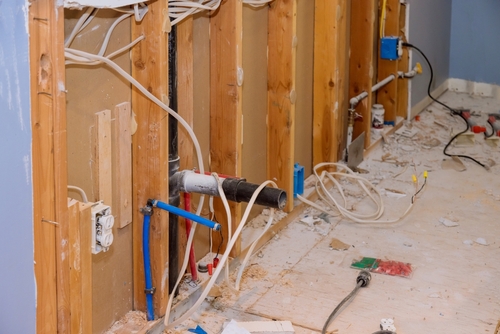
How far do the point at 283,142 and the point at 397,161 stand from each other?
4.14 ft

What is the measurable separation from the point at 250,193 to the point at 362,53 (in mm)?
2137

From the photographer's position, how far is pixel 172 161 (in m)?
2.29

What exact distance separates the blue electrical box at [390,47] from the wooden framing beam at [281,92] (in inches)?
61.6

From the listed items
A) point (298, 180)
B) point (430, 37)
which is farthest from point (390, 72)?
point (298, 180)

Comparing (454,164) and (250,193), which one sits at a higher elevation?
(250,193)

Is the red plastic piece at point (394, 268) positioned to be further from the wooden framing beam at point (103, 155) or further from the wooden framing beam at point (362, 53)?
the wooden framing beam at point (362, 53)

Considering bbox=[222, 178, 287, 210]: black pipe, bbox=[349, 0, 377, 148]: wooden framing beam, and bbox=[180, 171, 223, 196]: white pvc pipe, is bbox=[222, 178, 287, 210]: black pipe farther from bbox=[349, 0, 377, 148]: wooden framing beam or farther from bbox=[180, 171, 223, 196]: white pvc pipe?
bbox=[349, 0, 377, 148]: wooden framing beam

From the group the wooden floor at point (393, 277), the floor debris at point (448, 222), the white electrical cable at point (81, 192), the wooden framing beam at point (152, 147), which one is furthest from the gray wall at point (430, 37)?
the white electrical cable at point (81, 192)

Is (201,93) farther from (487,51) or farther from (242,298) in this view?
Result: (487,51)

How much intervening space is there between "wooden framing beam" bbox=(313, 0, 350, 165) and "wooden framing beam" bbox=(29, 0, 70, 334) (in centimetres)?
209

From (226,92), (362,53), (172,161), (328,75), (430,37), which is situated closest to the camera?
(172,161)

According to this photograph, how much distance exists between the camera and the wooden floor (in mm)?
2439

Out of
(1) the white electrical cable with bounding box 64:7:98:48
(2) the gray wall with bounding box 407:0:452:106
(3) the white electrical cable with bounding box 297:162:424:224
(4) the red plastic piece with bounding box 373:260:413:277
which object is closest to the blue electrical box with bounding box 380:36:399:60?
(2) the gray wall with bounding box 407:0:452:106

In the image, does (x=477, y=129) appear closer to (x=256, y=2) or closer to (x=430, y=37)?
(x=430, y=37)
